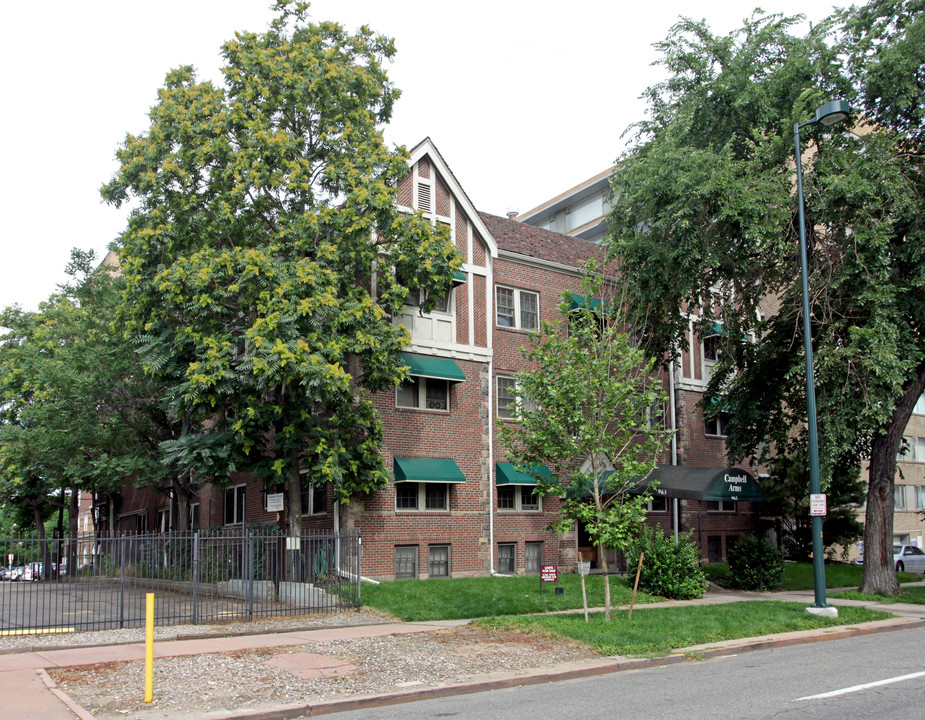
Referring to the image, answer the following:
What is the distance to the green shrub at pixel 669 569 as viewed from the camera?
2109cm

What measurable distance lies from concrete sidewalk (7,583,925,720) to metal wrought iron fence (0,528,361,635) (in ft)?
6.67

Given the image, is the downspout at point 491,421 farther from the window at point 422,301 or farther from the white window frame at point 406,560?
the white window frame at point 406,560

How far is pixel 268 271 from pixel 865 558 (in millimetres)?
17504

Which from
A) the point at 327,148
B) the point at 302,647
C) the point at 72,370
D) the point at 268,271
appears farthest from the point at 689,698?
the point at 72,370

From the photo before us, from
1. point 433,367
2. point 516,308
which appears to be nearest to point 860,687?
point 433,367

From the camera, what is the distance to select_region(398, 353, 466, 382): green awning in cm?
2377

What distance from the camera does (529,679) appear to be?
11.0m

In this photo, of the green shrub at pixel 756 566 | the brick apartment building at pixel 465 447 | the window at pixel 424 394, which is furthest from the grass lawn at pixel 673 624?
the window at pixel 424 394

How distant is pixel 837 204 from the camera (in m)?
20.5

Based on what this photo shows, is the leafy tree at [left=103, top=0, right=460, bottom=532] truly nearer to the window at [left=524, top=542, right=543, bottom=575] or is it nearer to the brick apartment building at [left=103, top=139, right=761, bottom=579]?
the brick apartment building at [left=103, top=139, right=761, bottom=579]

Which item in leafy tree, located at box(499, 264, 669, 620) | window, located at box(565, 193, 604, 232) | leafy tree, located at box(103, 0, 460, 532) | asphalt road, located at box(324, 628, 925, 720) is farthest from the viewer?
window, located at box(565, 193, 604, 232)

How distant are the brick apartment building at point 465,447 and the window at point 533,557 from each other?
4 centimetres

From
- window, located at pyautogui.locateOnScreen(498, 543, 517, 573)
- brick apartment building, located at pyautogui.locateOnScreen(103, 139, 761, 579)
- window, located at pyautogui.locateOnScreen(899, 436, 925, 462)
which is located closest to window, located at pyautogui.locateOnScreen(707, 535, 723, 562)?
brick apartment building, located at pyautogui.locateOnScreen(103, 139, 761, 579)

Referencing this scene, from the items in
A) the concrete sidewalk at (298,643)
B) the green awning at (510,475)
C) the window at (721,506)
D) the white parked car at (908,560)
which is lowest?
the white parked car at (908,560)
